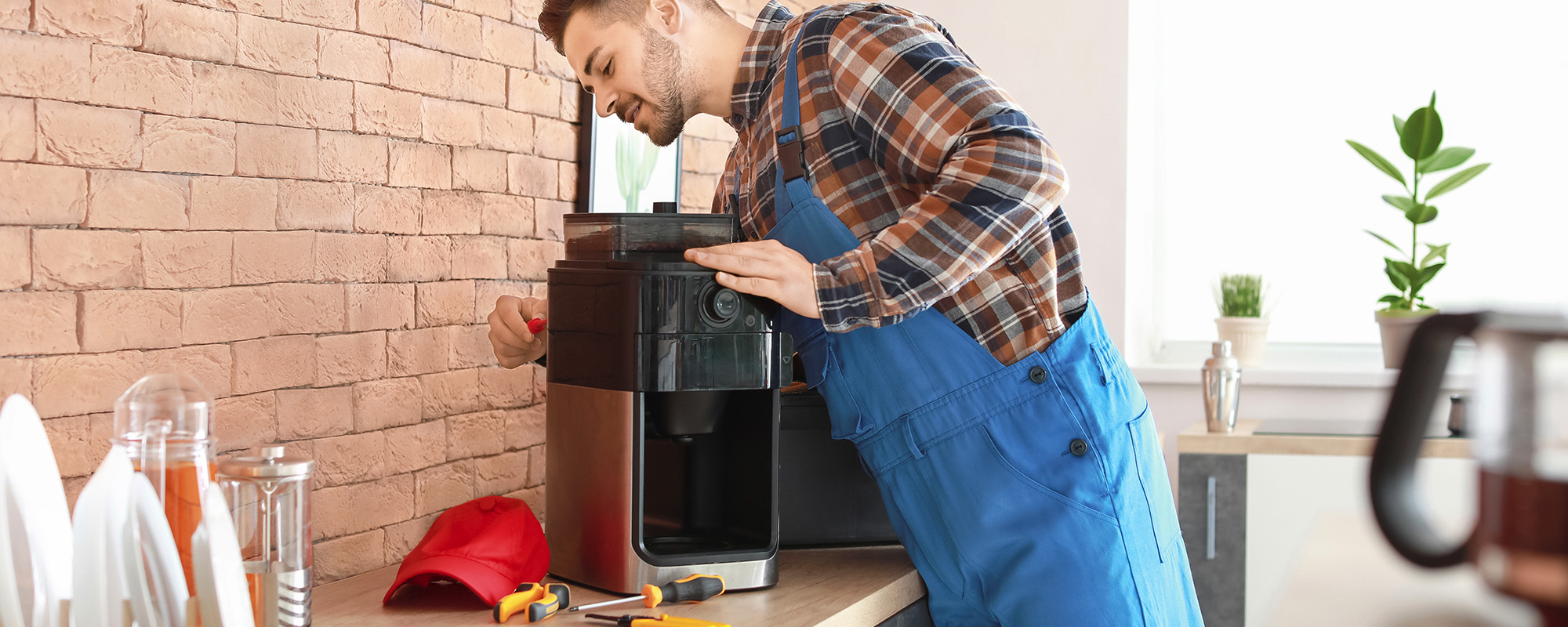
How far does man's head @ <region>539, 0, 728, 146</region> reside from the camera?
1.31 meters

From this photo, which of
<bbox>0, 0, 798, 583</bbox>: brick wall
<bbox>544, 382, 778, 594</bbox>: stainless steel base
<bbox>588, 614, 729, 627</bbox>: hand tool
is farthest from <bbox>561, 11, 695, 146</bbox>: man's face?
<bbox>588, 614, 729, 627</bbox>: hand tool

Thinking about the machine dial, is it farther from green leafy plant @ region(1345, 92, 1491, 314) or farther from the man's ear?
green leafy plant @ region(1345, 92, 1491, 314)

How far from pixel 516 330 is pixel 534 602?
443 mm

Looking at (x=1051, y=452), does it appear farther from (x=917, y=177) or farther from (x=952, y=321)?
(x=917, y=177)

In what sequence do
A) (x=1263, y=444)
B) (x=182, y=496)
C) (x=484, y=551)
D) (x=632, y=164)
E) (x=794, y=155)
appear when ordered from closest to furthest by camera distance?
(x=182, y=496) → (x=484, y=551) → (x=794, y=155) → (x=632, y=164) → (x=1263, y=444)

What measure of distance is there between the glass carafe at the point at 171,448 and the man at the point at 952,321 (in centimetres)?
48

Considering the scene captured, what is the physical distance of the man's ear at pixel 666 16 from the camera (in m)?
1.31

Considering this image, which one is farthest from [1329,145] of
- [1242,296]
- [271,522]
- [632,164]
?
[271,522]

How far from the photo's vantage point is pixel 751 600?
1.16m

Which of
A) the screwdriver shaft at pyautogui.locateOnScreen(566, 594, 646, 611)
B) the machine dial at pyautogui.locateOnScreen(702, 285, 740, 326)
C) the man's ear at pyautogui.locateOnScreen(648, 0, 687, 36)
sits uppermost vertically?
the man's ear at pyautogui.locateOnScreen(648, 0, 687, 36)

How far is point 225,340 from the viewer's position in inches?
47.1

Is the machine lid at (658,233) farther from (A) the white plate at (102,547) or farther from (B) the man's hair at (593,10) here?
(A) the white plate at (102,547)

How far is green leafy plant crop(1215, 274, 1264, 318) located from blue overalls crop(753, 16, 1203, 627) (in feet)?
6.11

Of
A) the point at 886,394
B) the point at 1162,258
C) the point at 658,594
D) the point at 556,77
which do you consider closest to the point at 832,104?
the point at 886,394
